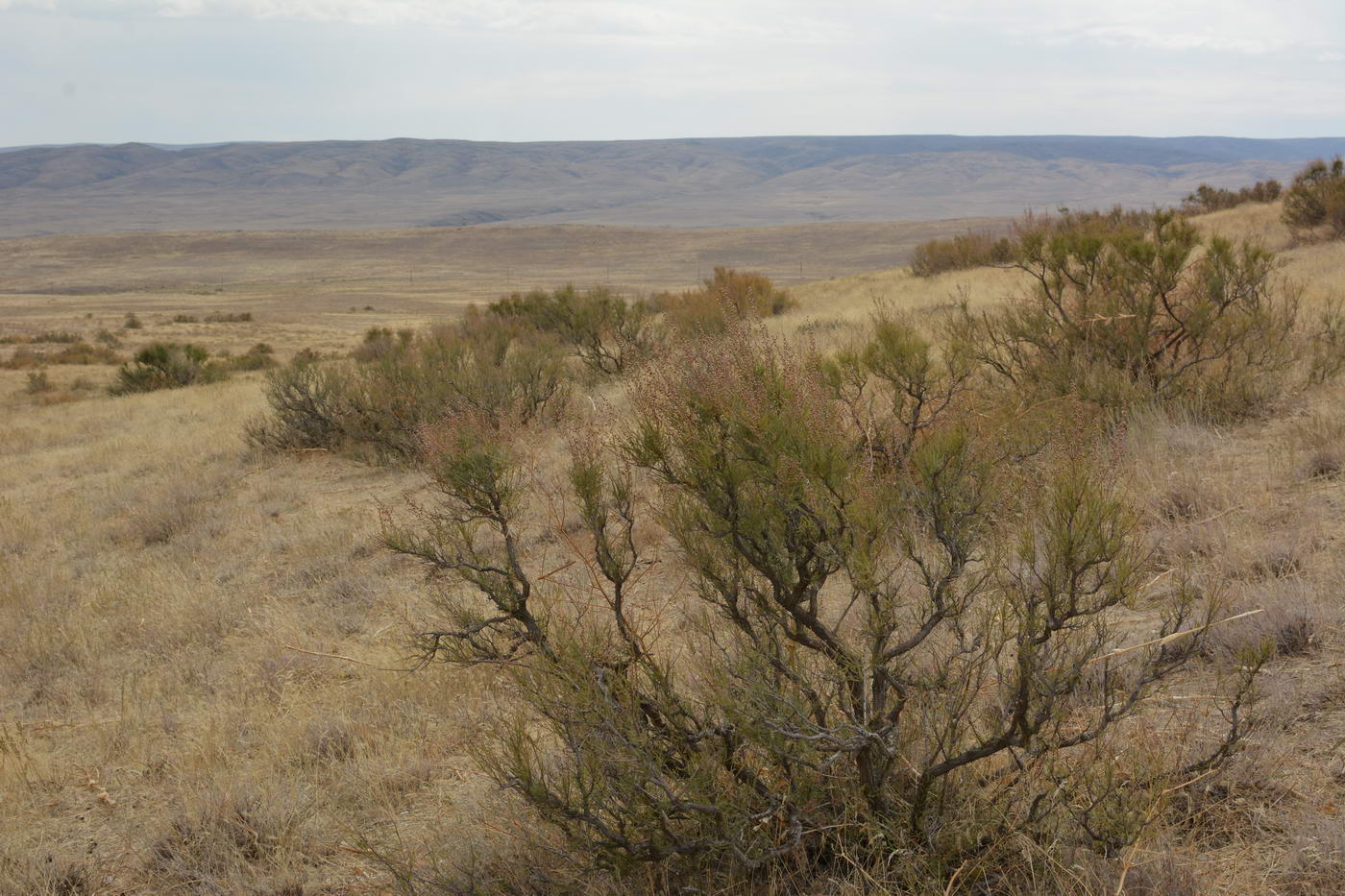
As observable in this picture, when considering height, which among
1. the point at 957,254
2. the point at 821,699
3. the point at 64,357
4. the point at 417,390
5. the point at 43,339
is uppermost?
the point at 957,254

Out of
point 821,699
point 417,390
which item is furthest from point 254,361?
point 821,699

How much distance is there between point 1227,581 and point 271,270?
94.3 m

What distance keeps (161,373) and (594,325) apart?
12334 mm

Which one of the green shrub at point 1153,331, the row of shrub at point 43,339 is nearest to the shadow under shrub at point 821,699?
the green shrub at point 1153,331

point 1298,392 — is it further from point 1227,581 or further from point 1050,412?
point 1227,581

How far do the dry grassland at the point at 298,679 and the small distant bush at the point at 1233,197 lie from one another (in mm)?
18487

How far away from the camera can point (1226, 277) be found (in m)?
7.56

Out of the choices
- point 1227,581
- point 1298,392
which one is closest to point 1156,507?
point 1227,581

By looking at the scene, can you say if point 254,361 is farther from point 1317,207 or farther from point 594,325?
point 1317,207

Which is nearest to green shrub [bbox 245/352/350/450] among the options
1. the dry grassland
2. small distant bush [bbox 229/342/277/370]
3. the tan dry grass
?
the dry grassland

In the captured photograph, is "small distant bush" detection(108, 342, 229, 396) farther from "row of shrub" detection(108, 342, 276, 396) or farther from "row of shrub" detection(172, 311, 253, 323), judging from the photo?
"row of shrub" detection(172, 311, 253, 323)

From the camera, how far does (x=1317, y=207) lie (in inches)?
695

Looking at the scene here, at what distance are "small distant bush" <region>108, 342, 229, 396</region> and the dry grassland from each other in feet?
32.9

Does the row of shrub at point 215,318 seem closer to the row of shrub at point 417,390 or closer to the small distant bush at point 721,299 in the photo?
the small distant bush at point 721,299
